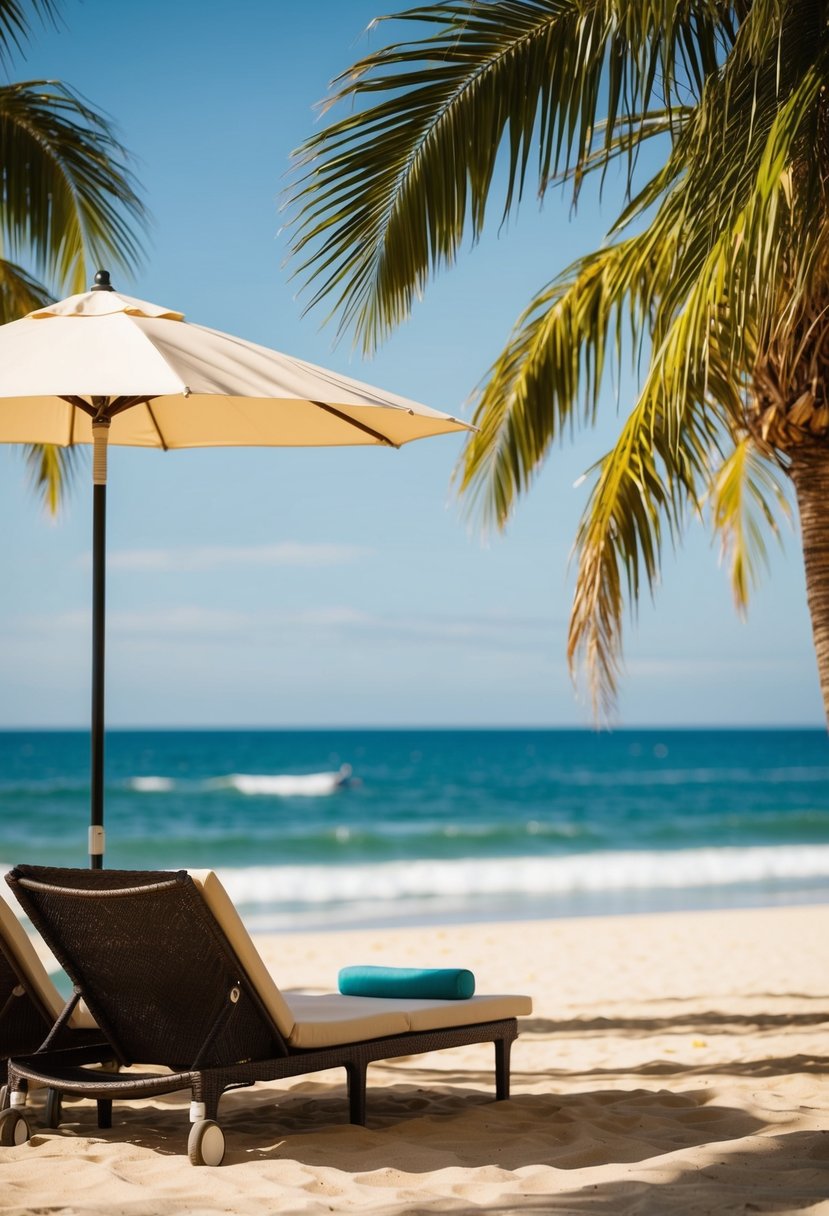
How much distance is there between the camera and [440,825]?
2969 centimetres

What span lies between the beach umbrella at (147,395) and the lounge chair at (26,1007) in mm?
480

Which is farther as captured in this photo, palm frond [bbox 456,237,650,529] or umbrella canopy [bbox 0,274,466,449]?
palm frond [bbox 456,237,650,529]

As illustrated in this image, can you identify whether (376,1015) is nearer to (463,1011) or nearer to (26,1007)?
(463,1011)

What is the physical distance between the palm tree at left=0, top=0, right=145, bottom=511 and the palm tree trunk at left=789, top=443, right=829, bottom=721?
13.7 ft

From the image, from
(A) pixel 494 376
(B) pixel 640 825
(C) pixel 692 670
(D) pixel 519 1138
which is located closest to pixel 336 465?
(C) pixel 692 670

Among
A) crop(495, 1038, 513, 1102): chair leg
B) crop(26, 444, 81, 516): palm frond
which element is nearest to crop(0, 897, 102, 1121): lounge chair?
crop(495, 1038, 513, 1102): chair leg

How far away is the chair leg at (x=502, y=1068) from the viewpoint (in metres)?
4.14

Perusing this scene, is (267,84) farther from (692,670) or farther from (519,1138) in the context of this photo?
(692,670)

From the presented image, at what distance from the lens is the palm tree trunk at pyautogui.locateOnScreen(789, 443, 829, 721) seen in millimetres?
5035

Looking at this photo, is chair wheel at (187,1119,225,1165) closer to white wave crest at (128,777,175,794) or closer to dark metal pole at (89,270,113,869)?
dark metal pole at (89,270,113,869)

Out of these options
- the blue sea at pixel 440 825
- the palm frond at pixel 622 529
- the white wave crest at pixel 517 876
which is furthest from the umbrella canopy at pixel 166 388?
the white wave crest at pixel 517 876

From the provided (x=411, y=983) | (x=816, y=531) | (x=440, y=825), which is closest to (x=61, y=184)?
(x=816, y=531)

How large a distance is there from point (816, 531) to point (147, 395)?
2737 mm

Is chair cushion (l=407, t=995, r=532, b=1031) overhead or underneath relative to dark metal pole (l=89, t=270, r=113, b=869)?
underneath
